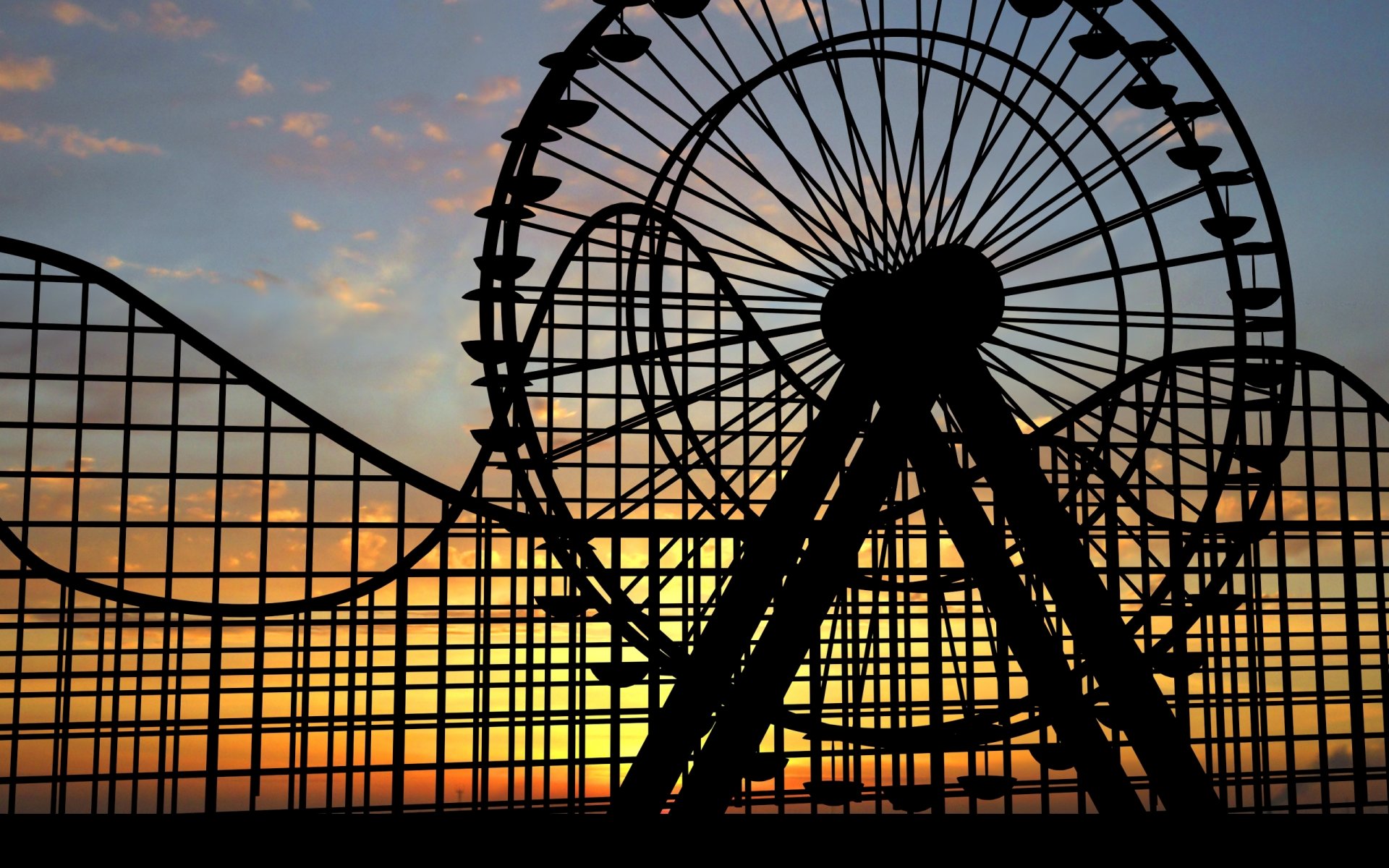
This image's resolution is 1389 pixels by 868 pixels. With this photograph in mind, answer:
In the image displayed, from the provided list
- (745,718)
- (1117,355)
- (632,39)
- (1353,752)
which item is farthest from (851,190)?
(1353,752)

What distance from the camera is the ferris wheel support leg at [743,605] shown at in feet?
18.5

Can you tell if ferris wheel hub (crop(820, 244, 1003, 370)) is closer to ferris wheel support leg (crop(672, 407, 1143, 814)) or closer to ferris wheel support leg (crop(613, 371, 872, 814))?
ferris wheel support leg (crop(613, 371, 872, 814))

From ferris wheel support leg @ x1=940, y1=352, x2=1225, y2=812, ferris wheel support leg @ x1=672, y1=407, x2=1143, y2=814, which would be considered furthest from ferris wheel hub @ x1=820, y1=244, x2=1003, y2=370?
ferris wheel support leg @ x1=672, y1=407, x2=1143, y2=814

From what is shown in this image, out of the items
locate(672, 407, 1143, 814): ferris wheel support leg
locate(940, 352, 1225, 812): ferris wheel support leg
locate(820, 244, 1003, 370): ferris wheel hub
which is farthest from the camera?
locate(820, 244, 1003, 370): ferris wheel hub

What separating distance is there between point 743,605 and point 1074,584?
1.60m

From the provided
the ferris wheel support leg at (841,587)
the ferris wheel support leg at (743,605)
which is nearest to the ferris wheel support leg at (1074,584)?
the ferris wheel support leg at (841,587)

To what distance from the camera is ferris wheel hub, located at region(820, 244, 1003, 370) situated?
6.39 metres

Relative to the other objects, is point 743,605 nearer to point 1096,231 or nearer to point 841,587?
point 841,587

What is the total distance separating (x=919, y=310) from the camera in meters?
6.46

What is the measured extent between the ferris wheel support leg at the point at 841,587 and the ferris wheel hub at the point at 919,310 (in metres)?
0.36

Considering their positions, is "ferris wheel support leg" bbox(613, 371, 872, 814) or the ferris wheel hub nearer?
"ferris wheel support leg" bbox(613, 371, 872, 814)

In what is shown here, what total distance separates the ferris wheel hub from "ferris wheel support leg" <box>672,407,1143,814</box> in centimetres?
36

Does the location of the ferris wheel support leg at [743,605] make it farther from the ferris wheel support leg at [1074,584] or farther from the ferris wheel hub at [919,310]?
the ferris wheel support leg at [1074,584]

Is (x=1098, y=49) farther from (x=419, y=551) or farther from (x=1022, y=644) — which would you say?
(x=419, y=551)
